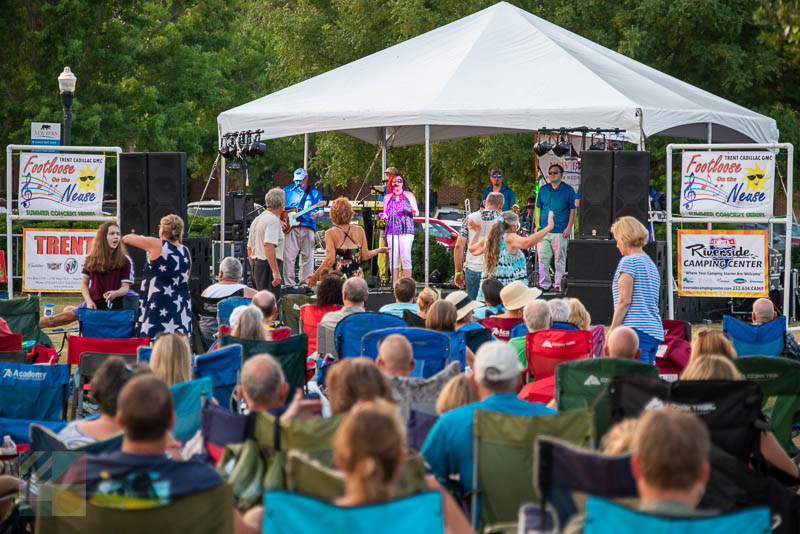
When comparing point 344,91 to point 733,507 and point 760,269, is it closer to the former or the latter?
point 760,269

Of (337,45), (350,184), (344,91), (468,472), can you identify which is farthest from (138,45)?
(468,472)

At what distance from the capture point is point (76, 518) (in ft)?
10.2

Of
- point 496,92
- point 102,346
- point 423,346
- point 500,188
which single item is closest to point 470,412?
point 423,346

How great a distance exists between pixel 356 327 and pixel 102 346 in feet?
5.34

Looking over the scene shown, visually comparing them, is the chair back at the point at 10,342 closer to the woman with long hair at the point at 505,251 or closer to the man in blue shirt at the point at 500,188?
the woman with long hair at the point at 505,251

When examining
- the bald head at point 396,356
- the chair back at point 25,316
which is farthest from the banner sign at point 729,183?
the bald head at point 396,356

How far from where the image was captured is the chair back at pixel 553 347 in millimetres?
6043

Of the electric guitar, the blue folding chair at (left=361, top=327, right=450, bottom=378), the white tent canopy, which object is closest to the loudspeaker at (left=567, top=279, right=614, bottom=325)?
the white tent canopy

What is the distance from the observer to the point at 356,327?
22.2 feet

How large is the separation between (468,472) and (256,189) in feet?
114

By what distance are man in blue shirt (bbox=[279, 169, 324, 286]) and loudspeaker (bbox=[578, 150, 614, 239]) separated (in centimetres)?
412

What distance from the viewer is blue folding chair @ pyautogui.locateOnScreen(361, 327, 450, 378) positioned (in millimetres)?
6133

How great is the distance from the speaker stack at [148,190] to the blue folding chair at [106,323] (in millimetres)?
3644

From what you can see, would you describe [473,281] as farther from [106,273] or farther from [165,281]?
[106,273]
